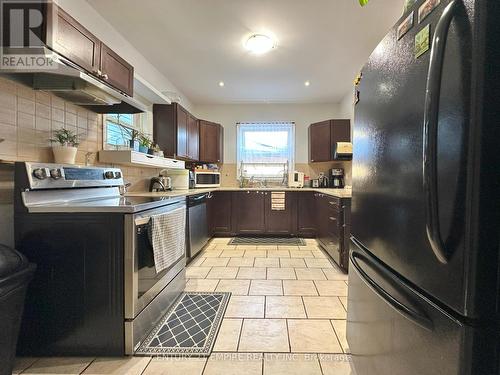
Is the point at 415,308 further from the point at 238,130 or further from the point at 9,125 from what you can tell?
the point at 238,130

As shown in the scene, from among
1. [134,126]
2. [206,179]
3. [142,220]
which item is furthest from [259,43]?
[206,179]

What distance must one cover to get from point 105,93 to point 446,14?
1.98 meters

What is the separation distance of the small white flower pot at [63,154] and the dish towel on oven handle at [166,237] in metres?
0.84

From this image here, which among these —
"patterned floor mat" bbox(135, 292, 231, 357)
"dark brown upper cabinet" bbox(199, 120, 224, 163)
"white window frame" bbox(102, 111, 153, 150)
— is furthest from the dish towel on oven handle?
"dark brown upper cabinet" bbox(199, 120, 224, 163)

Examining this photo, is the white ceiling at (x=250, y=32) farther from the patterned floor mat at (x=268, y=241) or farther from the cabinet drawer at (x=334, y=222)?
the patterned floor mat at (x=268, y=241)

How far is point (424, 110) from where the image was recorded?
75cm

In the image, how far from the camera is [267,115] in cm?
540

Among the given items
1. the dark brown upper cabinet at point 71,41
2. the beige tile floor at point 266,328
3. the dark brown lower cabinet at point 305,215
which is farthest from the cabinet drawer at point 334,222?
the dark brown upper cabinet at point 71,41

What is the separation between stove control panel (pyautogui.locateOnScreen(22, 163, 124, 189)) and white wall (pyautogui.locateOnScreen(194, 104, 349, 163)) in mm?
3263

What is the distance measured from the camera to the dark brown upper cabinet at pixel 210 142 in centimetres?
485

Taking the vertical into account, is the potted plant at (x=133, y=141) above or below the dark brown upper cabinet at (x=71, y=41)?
below

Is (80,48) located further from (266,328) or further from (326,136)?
(326,136)

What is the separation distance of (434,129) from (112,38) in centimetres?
303

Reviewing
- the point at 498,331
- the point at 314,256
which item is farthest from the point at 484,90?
the point at 314,256
